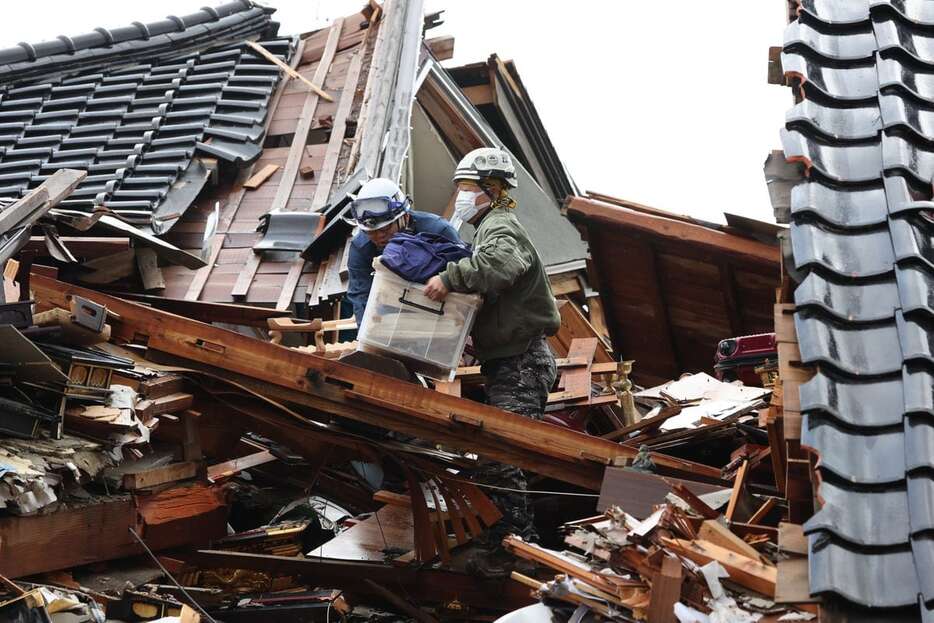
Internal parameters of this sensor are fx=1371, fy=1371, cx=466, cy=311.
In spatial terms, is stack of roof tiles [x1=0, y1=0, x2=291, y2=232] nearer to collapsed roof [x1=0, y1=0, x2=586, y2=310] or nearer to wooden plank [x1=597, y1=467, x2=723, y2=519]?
collapsed roof [x1=0, y1=0, x2=586, y2=310]

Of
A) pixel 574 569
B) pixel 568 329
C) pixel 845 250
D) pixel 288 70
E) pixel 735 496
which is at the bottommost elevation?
pixel 574 569

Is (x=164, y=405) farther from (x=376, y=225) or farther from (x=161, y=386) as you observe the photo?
(x=376, y=225)

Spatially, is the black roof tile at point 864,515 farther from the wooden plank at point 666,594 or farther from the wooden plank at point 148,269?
the wooden plank at point 148,269

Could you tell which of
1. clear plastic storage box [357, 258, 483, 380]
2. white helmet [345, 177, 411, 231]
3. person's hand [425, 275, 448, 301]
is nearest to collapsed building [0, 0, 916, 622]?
clear plastic storage box [357, 258, 483, 380]

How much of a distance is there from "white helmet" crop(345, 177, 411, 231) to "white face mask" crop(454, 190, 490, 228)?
35cm

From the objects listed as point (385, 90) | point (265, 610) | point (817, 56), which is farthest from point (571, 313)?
point (817, 56)

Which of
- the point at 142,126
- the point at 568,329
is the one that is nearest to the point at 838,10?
the point at 568,329

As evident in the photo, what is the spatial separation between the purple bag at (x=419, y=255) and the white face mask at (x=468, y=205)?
35 cm

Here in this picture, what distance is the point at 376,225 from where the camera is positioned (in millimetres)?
7621

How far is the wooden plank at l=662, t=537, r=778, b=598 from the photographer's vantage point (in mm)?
4297

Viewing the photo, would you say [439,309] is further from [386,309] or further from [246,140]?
[246,140]

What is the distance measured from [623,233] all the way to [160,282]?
3.60 meters

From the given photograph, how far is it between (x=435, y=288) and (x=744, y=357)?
333cm

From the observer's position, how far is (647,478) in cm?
652
